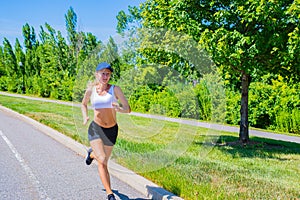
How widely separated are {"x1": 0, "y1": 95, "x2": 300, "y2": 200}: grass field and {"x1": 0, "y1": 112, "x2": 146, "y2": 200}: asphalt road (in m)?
0.63

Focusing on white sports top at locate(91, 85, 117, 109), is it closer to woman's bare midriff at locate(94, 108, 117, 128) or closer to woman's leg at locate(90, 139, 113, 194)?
woman's bare midriff at locate(94, 108, 117, 128)

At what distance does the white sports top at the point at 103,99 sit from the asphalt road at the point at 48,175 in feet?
4.57

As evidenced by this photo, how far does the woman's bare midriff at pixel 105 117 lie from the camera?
14.0ft

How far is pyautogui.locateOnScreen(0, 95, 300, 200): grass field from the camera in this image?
4.70 meters

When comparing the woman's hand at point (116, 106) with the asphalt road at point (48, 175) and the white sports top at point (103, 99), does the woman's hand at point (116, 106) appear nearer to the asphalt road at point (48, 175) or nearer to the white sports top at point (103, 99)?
the white sports top at point (103, 99)

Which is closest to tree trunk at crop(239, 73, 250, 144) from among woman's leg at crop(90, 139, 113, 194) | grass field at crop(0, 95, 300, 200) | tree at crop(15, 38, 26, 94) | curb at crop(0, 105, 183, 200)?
grass field at crop(0, 95, 300, 200)

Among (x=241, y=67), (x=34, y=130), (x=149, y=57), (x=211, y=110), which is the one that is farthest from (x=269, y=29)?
(x=34, y=130)

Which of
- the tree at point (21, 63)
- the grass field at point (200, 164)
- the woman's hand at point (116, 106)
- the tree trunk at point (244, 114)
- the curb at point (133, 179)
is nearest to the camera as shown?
the woman's hand at point (116, 106)

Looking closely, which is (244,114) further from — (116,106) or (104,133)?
(116,106)

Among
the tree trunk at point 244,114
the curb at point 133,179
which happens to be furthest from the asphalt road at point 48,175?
the tree trunk at point 244,114

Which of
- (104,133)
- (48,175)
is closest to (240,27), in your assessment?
(104,133)

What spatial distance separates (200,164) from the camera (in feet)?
20.9

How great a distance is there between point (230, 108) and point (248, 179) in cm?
1247

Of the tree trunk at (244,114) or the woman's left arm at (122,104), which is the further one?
the tree trunk at (244,114)
